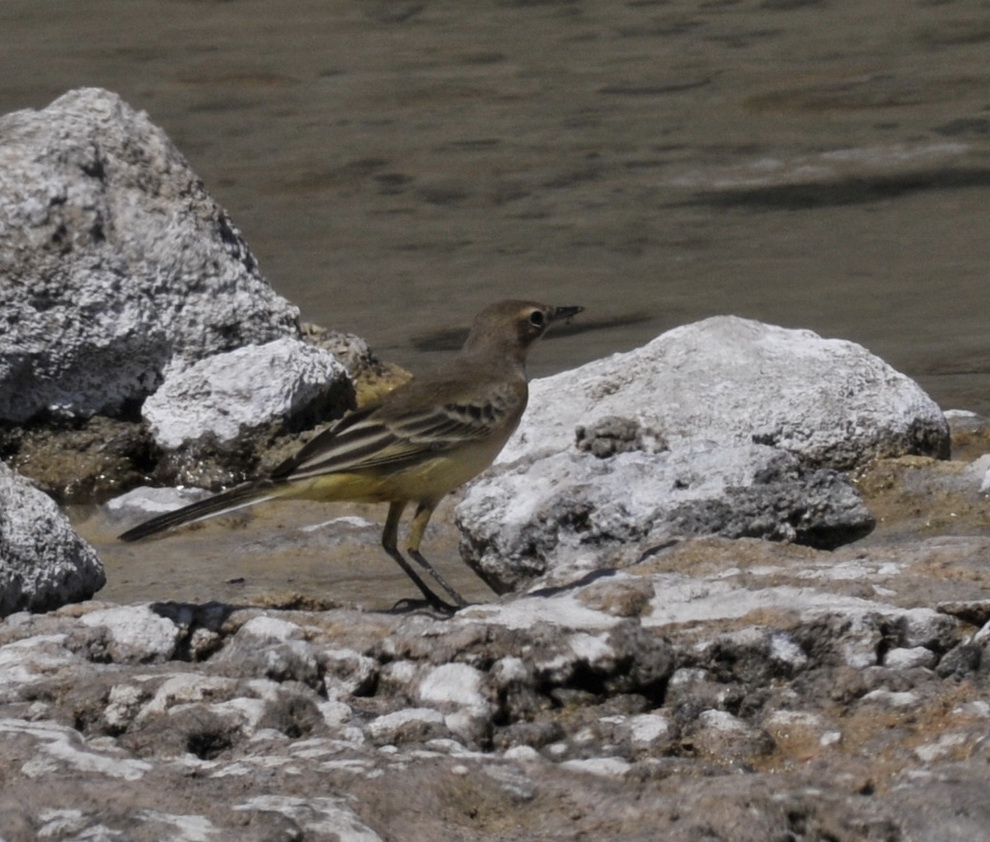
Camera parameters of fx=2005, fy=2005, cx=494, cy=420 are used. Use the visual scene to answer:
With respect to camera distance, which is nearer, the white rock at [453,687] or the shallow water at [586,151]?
the white rock at [453,687]

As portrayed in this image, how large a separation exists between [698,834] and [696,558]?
2.07m

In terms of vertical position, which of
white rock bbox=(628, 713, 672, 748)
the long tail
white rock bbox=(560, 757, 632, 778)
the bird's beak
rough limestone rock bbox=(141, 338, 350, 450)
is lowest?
rough limestone rock bbox=(141, 338, 350, 450)

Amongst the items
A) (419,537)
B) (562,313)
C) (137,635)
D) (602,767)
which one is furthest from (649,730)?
(562,313)

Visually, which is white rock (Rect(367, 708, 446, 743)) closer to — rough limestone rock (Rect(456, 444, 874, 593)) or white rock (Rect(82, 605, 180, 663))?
white rock (Rect(82, 605, 180, 663))

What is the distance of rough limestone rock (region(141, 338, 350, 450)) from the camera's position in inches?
346

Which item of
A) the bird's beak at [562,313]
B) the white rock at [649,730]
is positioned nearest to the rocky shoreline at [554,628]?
the white rock at [649,730]

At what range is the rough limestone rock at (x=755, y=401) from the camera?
25.8 ft

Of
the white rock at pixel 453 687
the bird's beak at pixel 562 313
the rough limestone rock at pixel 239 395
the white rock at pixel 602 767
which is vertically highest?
the white rock at pixel 602 767

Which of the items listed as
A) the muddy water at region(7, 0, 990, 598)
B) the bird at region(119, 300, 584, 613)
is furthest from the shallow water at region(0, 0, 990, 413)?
the bird at region(119, 300, 584, 613)

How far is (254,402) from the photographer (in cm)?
880

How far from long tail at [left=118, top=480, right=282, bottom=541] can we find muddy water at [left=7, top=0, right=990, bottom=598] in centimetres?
94

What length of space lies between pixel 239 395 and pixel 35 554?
8.32 feet

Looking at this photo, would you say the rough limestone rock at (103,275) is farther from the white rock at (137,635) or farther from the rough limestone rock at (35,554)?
the white rock at (137,635)

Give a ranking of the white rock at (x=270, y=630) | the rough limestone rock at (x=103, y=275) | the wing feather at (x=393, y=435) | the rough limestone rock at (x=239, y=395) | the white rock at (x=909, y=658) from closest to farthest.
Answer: the white rock at (x=909, y=658), the white rock at (x=270, y=630), the wing feather at (x=393, y=435), the rough limestone rock at (x=239, y=395), the rough limestone rock at (x=103, y=275)
